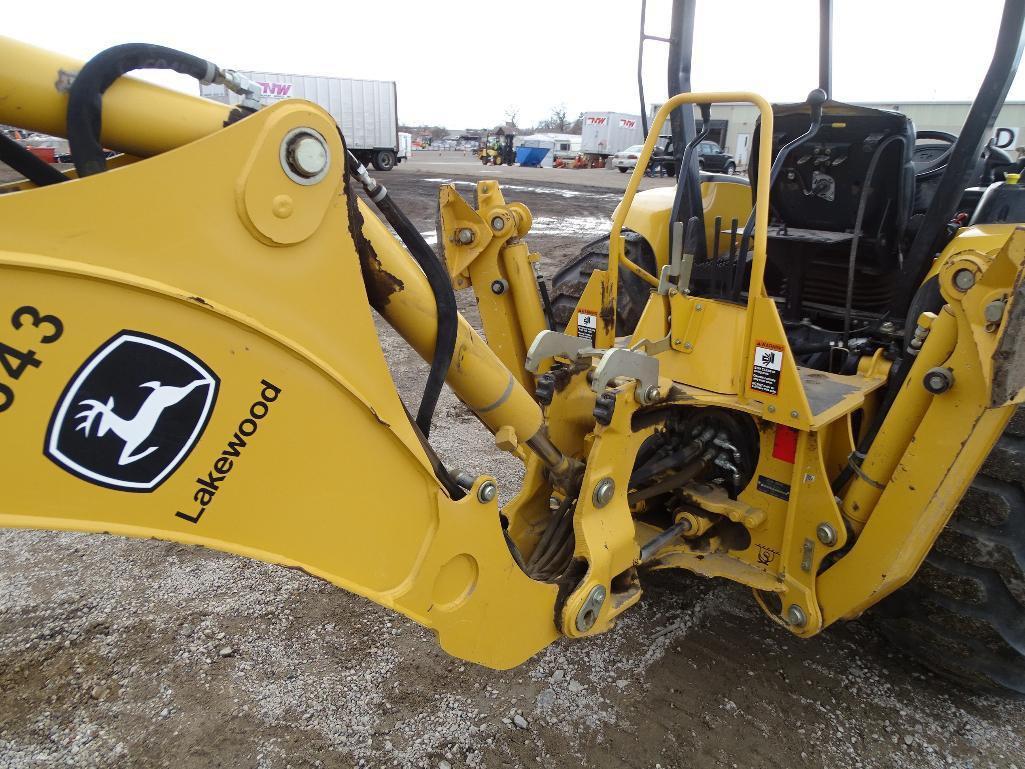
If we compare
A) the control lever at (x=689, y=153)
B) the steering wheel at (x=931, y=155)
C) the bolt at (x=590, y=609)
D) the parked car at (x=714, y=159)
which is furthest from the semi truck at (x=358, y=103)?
the bolt at (x=590, y=609)

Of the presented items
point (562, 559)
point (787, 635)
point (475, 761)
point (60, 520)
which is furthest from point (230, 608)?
point (787, 635)

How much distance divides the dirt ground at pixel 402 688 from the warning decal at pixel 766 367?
3.86 feet

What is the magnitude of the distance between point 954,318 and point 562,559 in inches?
53.9

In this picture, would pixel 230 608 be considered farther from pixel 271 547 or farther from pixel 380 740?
pixel 271 547

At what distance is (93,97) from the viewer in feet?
3.69

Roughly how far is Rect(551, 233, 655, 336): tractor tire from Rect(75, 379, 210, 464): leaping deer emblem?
7.06ft

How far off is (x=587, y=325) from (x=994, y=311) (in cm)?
163

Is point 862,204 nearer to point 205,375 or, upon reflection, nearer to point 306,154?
point 306,154

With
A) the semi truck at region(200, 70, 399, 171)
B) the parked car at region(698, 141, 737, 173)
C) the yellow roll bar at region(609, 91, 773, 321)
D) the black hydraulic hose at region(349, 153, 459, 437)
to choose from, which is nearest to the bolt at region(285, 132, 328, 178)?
the black hydraulic hose at region(349, 153, 459, 437)

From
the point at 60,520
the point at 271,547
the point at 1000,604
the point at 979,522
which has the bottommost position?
the point at 1000,604

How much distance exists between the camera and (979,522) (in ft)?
7.66

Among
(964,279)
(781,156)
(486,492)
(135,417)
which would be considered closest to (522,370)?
(781,156)

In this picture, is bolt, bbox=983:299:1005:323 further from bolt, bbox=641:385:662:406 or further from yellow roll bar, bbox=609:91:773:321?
bolt, bbox=641:385:662:406

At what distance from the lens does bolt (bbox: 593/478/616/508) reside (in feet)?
6.98
